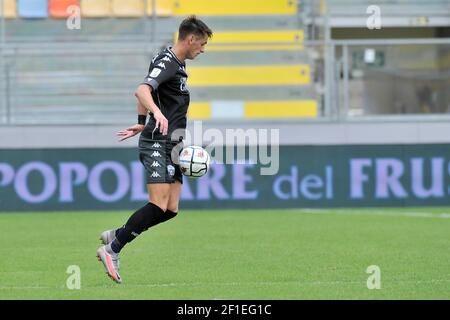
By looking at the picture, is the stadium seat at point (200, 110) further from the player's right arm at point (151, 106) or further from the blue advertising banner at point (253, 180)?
the player's right arm at point (151, 106)

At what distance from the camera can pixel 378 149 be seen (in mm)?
16375

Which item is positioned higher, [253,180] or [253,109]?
[253,109]

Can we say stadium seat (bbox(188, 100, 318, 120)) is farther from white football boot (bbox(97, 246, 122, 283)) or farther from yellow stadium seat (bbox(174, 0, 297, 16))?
white football boot (bbox(97, 246, 122, 283))

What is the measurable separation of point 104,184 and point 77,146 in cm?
76

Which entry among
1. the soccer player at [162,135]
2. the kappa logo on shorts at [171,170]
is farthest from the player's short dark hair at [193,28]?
the kappa logo on shorts at [171,170]

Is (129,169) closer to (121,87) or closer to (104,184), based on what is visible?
(104,184)

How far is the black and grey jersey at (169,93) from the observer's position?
7984 millimetres

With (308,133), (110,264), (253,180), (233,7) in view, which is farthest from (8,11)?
(110,264)

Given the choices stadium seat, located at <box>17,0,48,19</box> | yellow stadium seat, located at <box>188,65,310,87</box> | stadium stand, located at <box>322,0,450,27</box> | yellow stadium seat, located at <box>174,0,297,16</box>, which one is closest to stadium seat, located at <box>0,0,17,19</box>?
stadium seat, located at <box>17,0,48,19</box>

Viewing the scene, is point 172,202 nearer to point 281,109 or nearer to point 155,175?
point 155,175

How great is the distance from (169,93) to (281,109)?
9421 millimetres

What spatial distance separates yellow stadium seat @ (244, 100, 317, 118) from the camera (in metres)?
17.2

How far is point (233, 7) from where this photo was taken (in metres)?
19.3

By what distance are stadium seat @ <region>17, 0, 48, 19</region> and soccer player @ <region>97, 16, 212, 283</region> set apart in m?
11.2
